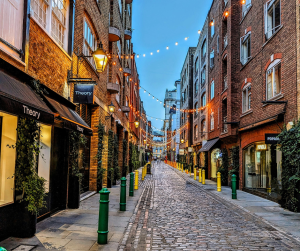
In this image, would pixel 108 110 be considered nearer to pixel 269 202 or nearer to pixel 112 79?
pixel 112 79

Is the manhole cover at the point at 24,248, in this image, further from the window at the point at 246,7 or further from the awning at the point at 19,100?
the window at the point at 246,7

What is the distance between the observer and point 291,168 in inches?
388

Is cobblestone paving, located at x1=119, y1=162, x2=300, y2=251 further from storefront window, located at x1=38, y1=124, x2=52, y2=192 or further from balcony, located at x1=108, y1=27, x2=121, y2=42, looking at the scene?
balcony, located at x1=108, y1=27, x2=121, y2=42

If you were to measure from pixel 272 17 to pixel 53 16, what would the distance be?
973cm

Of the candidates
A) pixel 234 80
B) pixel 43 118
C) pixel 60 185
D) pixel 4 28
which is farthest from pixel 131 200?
pixel 234 80

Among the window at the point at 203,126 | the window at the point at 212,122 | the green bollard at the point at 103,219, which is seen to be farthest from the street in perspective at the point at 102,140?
the window at the point at 203,126

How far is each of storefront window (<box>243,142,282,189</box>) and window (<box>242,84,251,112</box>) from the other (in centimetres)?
229

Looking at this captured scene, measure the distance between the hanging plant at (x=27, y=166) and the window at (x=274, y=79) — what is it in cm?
1008

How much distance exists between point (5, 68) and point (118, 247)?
13.2ft

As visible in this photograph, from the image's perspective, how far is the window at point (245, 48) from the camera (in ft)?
52.4

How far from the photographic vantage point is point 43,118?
5.41m

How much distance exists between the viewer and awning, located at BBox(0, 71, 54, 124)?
4331mm

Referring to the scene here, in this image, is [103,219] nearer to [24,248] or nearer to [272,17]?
[24,248]

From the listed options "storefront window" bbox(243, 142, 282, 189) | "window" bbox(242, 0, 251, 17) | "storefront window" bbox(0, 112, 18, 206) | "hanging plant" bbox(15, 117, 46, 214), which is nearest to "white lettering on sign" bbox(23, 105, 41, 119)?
"hanging plant" bbox(15, 117, 46, 214)
